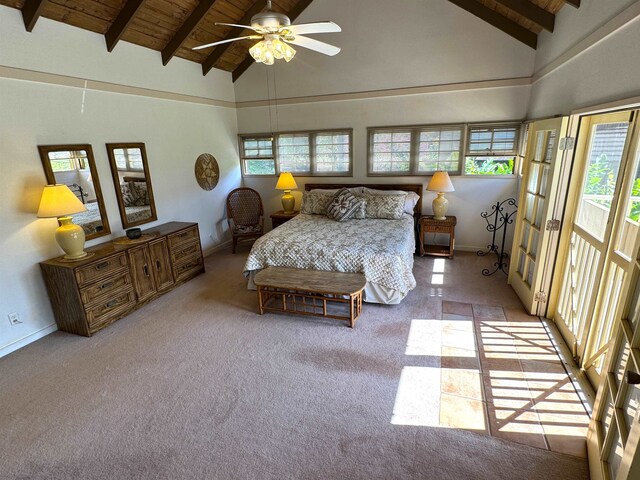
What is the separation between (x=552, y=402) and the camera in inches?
90.4

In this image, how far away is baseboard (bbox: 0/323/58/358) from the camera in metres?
3.07

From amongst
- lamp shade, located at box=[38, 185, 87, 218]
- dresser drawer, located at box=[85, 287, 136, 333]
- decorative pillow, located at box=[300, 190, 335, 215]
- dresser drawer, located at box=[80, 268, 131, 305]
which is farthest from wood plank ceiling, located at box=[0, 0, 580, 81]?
dresser drawer, located at box=[85, 287, 136, 333]

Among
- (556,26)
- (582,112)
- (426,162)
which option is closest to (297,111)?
(426,162)

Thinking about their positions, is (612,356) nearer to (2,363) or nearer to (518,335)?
(518,335)

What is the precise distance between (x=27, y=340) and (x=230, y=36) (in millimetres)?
4606

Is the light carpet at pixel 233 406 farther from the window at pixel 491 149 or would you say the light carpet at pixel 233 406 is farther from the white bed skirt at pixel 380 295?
the window at pixel 491 149

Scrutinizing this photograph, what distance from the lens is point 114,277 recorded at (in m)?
3.50

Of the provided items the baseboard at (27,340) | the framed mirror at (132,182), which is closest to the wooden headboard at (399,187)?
the framed mirror at (132,182)

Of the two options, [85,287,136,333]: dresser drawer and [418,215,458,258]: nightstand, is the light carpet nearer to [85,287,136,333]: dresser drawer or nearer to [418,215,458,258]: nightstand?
[85,287,136,333]: dresser drawer

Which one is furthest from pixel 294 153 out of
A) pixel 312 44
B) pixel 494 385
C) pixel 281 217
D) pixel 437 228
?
pixel 494 385

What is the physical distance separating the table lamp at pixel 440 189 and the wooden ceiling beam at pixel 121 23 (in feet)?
13.4

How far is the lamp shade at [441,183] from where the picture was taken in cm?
480

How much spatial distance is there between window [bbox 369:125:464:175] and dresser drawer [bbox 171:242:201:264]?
118 inches

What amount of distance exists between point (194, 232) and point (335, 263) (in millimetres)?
2173
